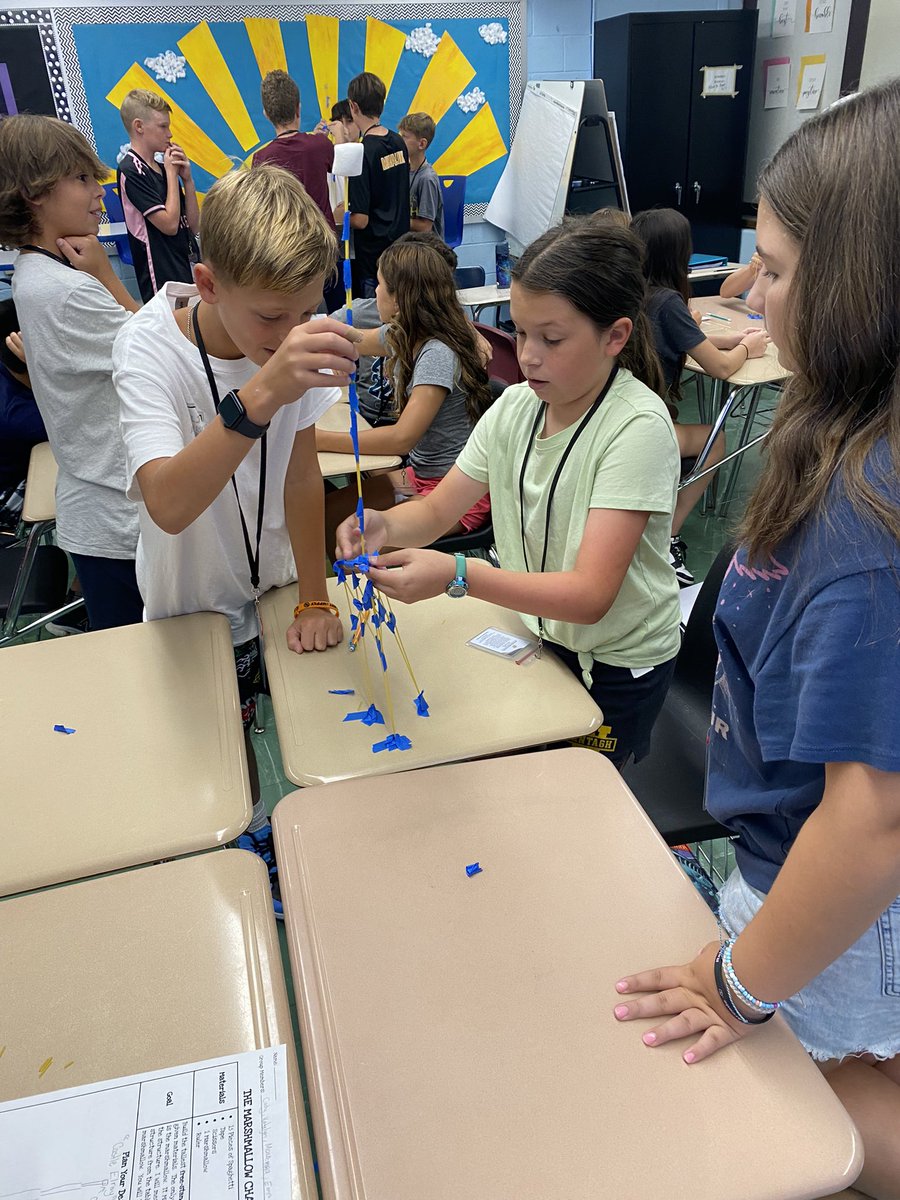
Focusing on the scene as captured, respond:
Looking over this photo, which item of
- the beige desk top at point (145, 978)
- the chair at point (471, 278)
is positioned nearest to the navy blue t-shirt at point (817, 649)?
the beige desk top at point (145, 978)

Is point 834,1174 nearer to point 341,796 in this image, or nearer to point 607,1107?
point 607,1107

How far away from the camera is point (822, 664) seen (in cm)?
68

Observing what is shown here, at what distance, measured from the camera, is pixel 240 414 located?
118 cm

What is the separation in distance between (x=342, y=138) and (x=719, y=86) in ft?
8.97

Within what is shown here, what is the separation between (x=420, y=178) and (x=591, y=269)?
14.7 ft

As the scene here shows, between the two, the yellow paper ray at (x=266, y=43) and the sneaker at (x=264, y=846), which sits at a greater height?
the yellow paper ray at (x=266, y=43)

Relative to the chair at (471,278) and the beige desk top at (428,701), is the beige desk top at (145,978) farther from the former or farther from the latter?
the chair at (471,278)

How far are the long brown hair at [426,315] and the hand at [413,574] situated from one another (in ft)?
5.10

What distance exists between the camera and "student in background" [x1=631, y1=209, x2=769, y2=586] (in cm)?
313

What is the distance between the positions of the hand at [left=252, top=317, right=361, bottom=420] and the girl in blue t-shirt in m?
0.55

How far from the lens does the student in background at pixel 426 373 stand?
2604 millimetres

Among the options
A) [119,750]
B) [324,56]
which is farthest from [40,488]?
[324,56]

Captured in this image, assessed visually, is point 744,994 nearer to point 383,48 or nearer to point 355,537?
point 355,537

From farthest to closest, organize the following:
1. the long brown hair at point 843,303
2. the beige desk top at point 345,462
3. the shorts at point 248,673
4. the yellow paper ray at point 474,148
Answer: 1. the yellow paper ray at point 474,148
2. the beige desk top at point 345,462
3. the shorts at point 248,673
4. the long brown hair at point 843,303
